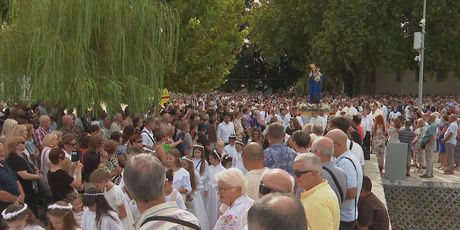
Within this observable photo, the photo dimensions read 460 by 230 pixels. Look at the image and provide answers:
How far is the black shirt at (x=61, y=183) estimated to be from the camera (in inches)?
270

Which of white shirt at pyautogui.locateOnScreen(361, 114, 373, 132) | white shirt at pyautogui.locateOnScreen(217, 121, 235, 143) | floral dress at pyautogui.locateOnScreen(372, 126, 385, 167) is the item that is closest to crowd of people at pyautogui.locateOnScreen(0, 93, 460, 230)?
white shirt at pyautogui.locateOnScreen(217, 121, 235, 143)

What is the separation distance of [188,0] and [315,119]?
33.4 ft

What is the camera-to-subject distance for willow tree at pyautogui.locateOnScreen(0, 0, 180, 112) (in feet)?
44.2

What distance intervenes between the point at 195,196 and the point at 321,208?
3.56 metres

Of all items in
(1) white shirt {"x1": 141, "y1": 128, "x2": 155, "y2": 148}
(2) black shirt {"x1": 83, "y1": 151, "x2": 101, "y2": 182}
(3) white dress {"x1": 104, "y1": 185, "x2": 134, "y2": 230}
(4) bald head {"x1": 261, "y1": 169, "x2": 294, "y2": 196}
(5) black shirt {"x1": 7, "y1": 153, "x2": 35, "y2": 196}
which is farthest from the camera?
(1) white shirt {"x1": 141, "y1": 128, "x2": 155, "y2": 148}

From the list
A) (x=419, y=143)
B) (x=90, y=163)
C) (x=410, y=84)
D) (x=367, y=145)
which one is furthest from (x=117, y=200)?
(x=410, y=84)

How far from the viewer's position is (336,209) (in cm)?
464

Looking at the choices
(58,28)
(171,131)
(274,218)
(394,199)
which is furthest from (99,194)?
(394,199)

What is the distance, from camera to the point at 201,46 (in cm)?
2431

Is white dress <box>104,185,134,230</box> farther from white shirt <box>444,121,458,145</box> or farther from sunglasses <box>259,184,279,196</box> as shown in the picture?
white shirt <box>444,121,458,145</box>

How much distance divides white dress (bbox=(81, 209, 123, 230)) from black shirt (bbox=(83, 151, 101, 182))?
2312mm

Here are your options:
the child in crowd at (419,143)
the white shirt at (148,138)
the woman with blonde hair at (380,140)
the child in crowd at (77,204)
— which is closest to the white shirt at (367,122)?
the woman with blonde hair at (380,140)

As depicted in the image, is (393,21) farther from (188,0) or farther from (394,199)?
(394,199)

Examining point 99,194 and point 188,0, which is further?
point 188,0
